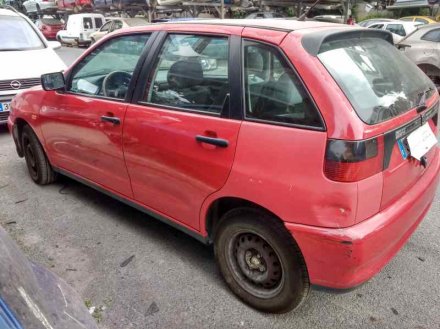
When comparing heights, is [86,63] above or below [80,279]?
above

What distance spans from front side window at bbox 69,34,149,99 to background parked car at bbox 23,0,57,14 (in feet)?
122

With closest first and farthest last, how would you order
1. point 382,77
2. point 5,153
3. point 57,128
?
point 382,77
point 57,128
point 5,153

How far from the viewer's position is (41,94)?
3787 mm

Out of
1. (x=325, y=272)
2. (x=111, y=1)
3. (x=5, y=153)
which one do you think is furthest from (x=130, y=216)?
(x=111, y=1)

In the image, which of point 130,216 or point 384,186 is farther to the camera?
point 130,216

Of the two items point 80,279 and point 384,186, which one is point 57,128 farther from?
point 384,186

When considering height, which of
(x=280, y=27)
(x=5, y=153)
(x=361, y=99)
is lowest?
(x=5, y=153)

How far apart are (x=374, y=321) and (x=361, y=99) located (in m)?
1.28

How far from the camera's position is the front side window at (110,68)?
297cm

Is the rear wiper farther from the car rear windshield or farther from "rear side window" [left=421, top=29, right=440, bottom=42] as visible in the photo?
"rear side window" [left=421, top=29, right=440, bottom=42]

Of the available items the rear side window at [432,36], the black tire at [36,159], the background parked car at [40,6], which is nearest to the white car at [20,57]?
the black tire at [36,159]

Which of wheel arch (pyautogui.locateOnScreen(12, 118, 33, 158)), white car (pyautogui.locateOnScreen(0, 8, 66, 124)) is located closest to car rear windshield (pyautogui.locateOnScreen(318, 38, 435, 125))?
wheel arch (pyautogui.locateOnScreen(12, 118, 33, 158))

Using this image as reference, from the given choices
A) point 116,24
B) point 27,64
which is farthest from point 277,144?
point 116,24

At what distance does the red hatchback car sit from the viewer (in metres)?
1.92
